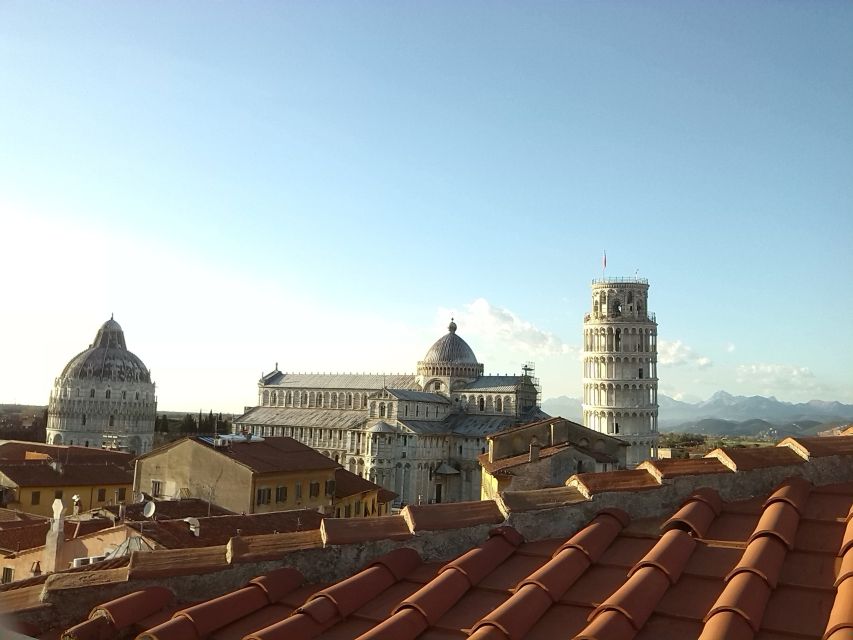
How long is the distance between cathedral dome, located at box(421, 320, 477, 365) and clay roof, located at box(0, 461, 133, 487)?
3974 cm

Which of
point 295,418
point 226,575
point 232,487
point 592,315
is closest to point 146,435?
point 295,418

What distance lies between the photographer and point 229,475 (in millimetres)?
29344

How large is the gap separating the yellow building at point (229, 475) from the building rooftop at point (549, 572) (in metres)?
24.2

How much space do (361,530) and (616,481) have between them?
6.96 ft

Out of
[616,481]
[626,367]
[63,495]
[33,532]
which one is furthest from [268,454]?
[626,367]

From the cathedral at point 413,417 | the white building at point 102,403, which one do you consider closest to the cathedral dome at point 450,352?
the cathedral at point 413,417

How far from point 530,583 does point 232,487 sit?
2627 centimetres

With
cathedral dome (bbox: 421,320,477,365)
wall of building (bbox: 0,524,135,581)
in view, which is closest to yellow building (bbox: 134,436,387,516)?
wall of building (bbox: 0,524,135,581)

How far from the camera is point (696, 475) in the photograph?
6191mm

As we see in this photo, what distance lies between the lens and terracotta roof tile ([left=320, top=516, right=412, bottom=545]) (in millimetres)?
5828

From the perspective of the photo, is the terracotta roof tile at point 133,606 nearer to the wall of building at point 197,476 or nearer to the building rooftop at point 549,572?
the building rooftop at point 549,572

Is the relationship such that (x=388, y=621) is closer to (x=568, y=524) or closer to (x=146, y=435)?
(x=568, y=524)

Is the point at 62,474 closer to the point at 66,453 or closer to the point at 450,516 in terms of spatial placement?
the point at 66,453

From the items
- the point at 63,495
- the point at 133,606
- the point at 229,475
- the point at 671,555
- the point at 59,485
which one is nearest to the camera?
the point at 671,555
